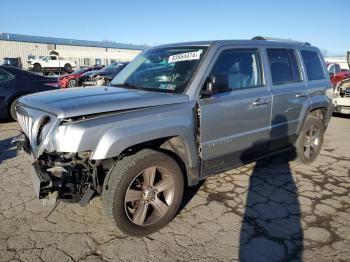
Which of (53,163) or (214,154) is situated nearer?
(53,163)

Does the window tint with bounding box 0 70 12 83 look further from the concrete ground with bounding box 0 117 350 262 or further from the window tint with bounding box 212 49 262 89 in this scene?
the window tint with bounding box 212 49 262 89

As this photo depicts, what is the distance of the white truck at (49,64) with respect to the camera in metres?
38.6

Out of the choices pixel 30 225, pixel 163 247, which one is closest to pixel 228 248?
pixel 163 247

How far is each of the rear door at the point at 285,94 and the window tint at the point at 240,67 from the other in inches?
10.1

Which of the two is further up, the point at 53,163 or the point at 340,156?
the point at 53,163

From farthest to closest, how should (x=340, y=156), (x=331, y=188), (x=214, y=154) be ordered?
(x=340, y=156)
(x=331, y=188)
(x=214, y=154)

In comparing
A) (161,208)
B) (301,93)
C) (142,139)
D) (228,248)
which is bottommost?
(228,248)

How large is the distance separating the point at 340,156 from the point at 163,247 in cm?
432

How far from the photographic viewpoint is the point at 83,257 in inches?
114

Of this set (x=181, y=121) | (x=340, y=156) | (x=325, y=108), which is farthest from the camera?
(x=340, y=156)

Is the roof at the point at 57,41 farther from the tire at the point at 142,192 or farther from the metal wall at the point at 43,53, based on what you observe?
the tire at the point at 142,192

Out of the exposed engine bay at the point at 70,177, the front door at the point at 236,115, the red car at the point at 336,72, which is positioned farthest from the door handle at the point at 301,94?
the red car at the point at 336,72

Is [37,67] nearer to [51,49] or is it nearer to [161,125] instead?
[51,49]

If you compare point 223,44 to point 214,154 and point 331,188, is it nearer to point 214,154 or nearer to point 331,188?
point 214,154
